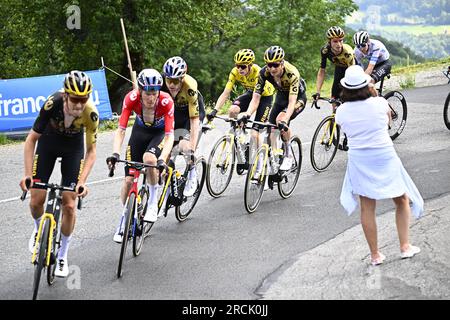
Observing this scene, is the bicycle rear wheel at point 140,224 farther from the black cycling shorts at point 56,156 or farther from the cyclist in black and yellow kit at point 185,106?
the cyclist in black and yellow kit at point 185,106

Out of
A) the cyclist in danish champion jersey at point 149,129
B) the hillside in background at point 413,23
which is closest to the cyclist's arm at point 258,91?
the cyclist in danish champion jersey at point 149,129

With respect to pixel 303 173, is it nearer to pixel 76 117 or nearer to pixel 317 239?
pixel 317 239

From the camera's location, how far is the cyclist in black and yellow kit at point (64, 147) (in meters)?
6.89

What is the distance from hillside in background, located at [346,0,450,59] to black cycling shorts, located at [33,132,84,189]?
298ft

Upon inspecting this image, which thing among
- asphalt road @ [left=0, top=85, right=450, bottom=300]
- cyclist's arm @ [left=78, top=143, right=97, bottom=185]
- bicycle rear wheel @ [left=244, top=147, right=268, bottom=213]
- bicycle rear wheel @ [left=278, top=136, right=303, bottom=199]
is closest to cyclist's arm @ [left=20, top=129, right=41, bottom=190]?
cyclist's arm @ [left=78, top=143, right=97, bottom=185]

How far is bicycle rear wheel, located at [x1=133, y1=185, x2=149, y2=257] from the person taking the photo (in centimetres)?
773

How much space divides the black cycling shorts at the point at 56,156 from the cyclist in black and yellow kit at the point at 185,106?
200cm

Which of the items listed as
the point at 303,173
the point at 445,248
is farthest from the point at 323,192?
the point at 445,248

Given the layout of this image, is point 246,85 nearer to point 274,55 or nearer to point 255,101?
point 255,101

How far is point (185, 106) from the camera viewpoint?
31.7ft

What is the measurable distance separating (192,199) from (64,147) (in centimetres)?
290

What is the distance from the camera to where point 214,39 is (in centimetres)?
4534
